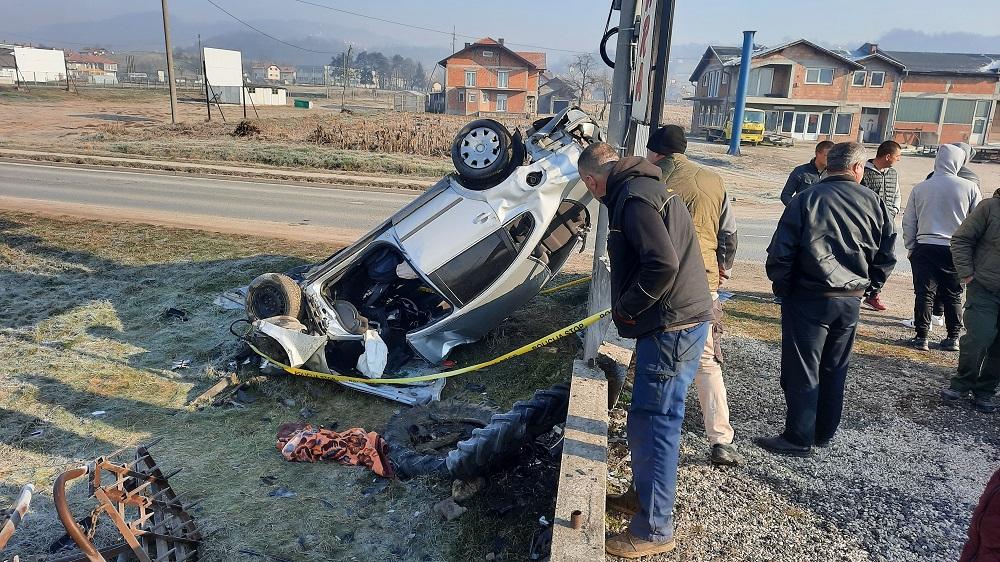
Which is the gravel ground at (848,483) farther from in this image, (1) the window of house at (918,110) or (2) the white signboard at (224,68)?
(2) the white signboard at (224,68)

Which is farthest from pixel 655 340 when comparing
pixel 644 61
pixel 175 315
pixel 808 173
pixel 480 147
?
pixel 175 315

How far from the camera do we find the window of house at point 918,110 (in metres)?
46.2

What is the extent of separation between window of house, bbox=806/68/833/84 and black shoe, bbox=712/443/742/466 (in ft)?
158

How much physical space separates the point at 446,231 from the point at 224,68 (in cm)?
5560

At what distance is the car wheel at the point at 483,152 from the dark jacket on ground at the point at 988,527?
3995 millimetres

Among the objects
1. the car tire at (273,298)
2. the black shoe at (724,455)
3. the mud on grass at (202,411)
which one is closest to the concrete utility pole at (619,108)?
the mud on grass at (202,411)

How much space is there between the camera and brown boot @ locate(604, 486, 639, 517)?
3542 millimetres

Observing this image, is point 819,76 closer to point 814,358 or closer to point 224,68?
point 224,68

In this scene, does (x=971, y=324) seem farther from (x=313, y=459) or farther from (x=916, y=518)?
(x=313, y=459)

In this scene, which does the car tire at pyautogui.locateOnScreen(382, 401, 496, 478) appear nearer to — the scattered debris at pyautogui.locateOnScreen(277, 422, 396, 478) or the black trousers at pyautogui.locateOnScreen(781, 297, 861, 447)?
the scattered debris at pyautogui.locateOnScreen(277, 422, 396, 478)

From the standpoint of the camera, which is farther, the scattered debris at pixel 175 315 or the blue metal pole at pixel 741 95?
the blue metal pole at pixel 741 95

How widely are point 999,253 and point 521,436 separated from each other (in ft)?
12.7

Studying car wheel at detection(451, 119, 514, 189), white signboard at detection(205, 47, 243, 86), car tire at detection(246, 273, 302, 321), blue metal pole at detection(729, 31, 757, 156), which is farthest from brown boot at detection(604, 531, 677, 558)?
white signboard at detection(205, 47, 243, 86)

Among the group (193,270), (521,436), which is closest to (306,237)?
(193,270)
